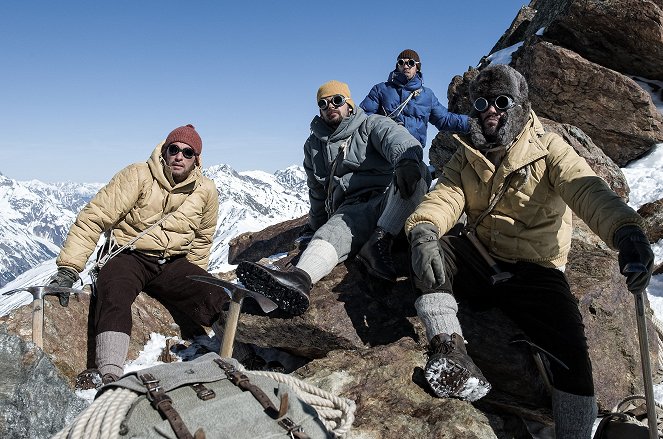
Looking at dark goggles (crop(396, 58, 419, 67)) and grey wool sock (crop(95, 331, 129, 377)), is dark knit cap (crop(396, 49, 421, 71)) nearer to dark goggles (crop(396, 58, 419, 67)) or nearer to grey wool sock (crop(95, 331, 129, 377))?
dark goggles (crop(396, 58, 419, 67))

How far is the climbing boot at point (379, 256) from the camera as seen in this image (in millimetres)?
6039

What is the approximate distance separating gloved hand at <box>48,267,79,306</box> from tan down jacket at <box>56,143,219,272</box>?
0.10 m

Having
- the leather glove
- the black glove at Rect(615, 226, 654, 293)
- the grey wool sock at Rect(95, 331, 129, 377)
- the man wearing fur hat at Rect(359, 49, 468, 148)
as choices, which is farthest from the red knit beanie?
the man wearing fur hat at Rect(359, 49, 468, 148)

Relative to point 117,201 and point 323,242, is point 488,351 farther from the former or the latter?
point 117,201

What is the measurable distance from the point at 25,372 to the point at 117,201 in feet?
10.3

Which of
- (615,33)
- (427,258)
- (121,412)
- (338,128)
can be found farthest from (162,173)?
(615,33)

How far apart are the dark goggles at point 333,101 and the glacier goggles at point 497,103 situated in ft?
8.30

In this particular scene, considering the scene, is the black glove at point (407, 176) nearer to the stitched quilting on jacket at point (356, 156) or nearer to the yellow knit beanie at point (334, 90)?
the stitched quilting on jacket at point (356, 156)

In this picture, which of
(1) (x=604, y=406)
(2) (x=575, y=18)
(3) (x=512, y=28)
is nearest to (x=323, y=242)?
(1) (x=604, y=406)

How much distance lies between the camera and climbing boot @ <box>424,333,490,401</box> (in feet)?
13.7

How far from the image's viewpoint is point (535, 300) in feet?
16.2

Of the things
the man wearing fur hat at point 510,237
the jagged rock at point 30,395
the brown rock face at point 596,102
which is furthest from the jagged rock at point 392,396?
the brown rock face at point 596,102

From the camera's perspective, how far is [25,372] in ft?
11.9

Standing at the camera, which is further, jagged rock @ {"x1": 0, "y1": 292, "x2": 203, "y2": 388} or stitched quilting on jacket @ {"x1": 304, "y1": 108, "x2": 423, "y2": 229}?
stitched quilting on jacket @ {"x1": 304, "y1": 108, "x2": 423, "y2": 229}
